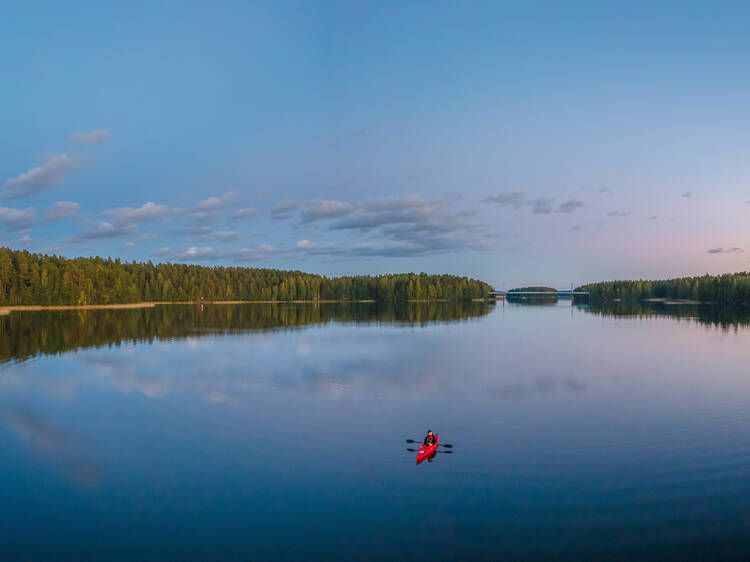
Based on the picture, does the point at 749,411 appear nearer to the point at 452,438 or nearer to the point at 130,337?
the point at 452,438

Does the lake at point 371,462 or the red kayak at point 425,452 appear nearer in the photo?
the lake at point 371,462

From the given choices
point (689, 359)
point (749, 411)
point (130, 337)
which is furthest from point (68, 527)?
point (130, 337)

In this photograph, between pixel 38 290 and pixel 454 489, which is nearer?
pixel 454 489

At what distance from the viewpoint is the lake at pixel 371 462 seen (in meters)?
12.2

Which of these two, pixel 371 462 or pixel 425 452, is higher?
pixel 425 452

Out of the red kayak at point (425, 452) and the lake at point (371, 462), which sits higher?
the red kayak at point (425, 452)

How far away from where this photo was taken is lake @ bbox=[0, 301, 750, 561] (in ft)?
40.1

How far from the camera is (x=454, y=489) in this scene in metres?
15.1

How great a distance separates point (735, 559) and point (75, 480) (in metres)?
19.5

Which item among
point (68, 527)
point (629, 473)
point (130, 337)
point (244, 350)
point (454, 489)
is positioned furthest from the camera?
point (130, 337)

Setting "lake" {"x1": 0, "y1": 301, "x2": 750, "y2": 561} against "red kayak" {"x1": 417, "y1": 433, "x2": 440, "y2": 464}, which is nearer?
"lake" {"x1": 0, "y1": 301, "x2": 750, "y2": 561}

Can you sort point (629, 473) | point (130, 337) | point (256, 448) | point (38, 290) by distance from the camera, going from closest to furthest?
point (629, 473), point (256, 448), point (130, 337), point (38, 290)

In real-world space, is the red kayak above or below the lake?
above

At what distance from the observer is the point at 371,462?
57.7ft
